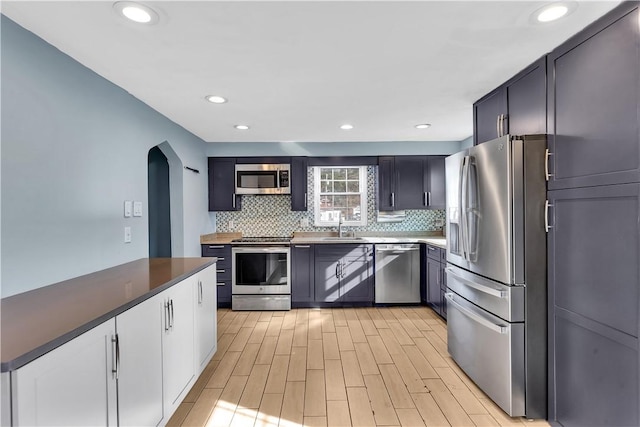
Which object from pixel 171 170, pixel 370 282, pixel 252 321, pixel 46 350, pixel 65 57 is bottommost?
pixel 252 321

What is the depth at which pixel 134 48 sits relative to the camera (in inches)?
71.1

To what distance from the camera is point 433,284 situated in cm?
392

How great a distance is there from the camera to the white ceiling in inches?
58.4

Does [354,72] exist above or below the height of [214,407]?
above

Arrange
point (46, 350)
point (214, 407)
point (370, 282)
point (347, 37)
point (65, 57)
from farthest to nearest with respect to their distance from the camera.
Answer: point (370, 282)
point (214, 407)
point (65, 57)
point (347, 37)
point (46, 350)

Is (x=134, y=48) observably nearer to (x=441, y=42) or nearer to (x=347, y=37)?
(x=347, y=37)

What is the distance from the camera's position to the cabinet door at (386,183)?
14.8ft

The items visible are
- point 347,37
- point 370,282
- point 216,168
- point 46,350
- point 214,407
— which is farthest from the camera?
point 216,168

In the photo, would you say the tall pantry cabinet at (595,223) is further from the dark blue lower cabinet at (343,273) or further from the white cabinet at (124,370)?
the dark blue lower cabinet at (343,273)

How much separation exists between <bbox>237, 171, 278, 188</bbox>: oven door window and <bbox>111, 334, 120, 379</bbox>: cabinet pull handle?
3.25m

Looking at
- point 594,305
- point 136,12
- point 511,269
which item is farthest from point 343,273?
point 136,12

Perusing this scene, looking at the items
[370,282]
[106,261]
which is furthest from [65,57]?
[370,282]

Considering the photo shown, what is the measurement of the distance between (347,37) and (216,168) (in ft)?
10.7

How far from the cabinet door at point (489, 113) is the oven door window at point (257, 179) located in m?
2.63
